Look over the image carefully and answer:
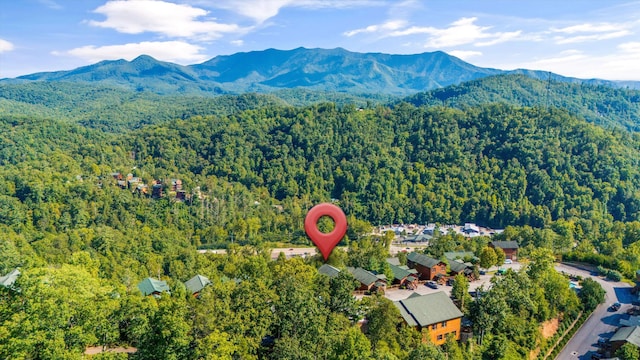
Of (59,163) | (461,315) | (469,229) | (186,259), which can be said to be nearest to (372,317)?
(461,315)

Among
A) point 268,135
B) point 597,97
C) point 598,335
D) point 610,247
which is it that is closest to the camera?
point 598,335

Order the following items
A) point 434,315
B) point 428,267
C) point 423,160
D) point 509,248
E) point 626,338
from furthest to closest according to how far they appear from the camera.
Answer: point 423,160 < point 509,248 < point 428,267 < point 626,338 < point 434,315

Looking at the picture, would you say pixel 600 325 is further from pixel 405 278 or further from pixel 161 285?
pixel 161 285

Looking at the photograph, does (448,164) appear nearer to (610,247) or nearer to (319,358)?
(610,247)

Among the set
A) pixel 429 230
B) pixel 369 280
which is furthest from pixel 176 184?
pixel 369 280

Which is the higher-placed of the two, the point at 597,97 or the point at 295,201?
the point at 597,97

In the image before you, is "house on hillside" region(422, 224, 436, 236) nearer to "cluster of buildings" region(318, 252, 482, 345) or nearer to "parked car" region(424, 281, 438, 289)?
"cluster of buildings" region(318, 252, 482, 345)

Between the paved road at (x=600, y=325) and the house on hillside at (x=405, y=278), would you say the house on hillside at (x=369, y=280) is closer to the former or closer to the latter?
the house on hillside at (x=405, y=278)
